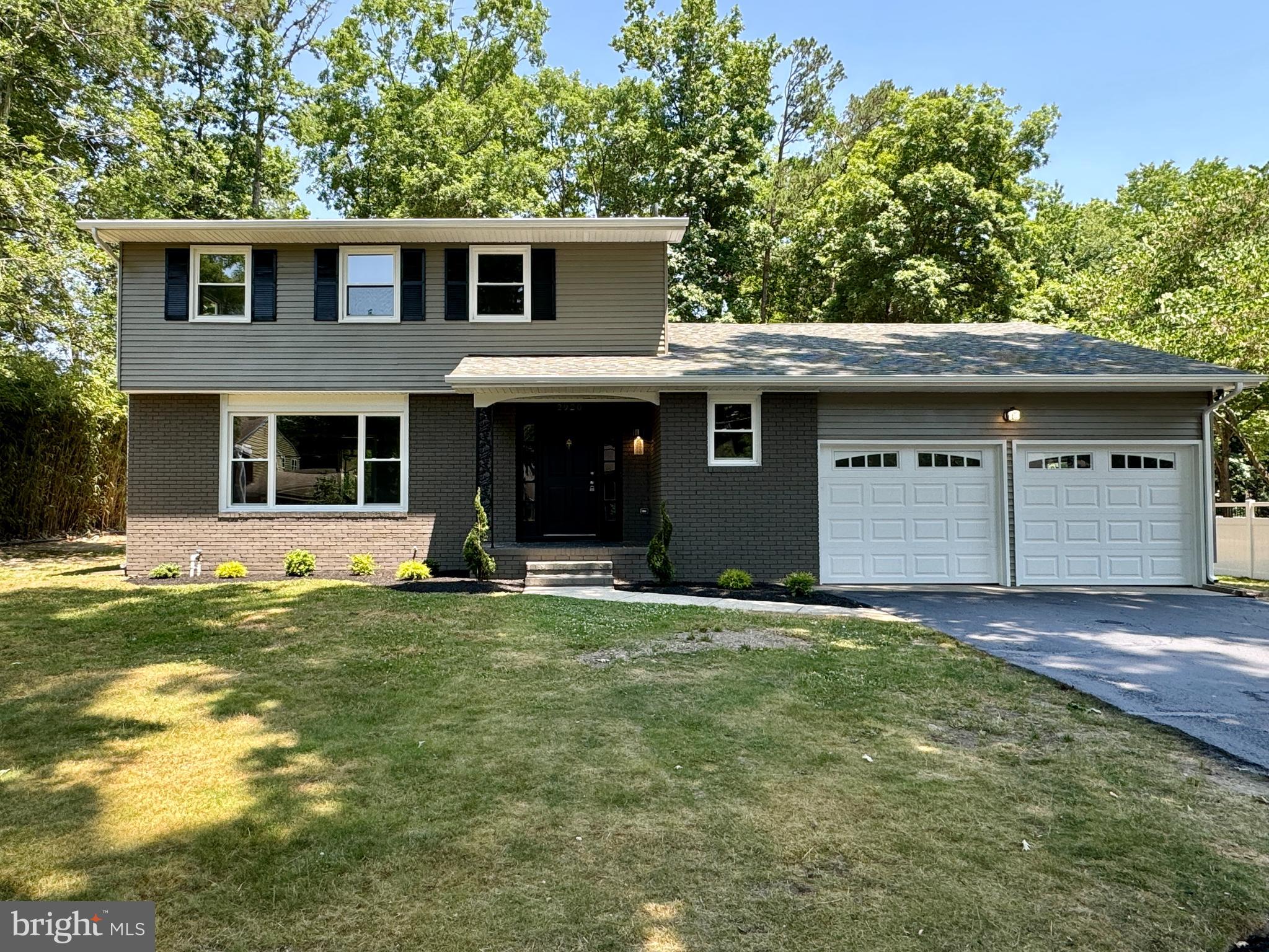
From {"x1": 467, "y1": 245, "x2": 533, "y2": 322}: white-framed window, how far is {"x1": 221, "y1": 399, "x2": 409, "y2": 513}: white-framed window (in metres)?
2.13

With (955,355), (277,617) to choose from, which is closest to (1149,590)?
(955,355)

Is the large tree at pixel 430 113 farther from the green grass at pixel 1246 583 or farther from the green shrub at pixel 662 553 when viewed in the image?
the green grass at pixel 1246 583

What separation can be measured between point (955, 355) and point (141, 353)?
504 inches

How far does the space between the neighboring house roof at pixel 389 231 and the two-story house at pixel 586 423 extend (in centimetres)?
5

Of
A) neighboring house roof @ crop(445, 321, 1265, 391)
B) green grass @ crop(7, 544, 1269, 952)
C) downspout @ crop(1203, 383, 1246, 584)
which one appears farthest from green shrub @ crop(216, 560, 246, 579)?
downspout @ crop(1203, 383, 1246, 584)

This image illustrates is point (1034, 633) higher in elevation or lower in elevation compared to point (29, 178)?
lower

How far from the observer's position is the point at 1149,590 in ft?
33.6

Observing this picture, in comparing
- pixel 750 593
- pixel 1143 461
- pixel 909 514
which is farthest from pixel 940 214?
pixel 750 593

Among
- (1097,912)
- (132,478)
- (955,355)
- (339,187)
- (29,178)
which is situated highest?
(339,187)

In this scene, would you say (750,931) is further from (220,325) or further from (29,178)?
(29,178)

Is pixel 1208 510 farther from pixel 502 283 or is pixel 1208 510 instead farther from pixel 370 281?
pixel 370 281

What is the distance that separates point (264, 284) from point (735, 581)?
8721mm

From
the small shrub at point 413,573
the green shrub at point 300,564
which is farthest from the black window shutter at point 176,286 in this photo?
the small shrub at point 413,573

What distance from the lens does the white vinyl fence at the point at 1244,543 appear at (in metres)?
11.4
